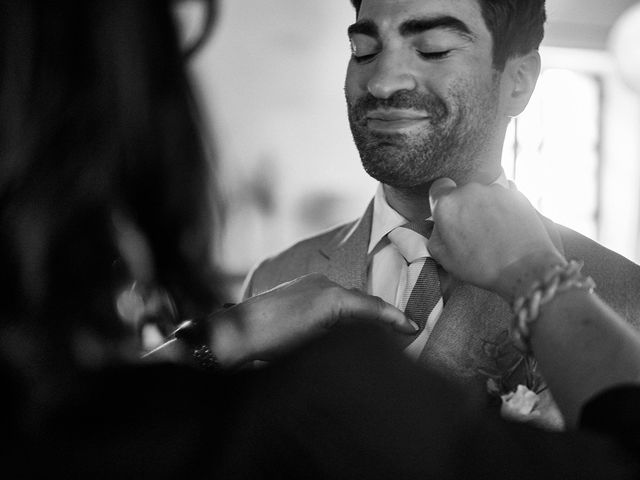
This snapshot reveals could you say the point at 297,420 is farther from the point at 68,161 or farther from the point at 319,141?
the point at 319,141

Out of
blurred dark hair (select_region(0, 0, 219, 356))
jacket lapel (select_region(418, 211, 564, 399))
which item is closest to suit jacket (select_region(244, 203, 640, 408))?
jacket lapel (select_region(418, 211, 564, 399))

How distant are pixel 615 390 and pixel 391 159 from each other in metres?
0.78

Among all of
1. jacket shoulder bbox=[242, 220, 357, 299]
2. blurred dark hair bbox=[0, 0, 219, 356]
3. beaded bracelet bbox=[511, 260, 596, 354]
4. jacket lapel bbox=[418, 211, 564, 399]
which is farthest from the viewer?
jacket shoulder bbox=[242, 220, 357, 299]

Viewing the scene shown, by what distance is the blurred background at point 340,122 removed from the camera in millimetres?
3885

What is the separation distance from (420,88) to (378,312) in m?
0.40

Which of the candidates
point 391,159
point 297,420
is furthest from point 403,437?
point 391,159

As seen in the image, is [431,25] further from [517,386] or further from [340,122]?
[340,122]

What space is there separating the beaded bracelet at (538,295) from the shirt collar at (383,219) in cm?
63

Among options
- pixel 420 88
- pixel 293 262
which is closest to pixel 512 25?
pixel 420 88

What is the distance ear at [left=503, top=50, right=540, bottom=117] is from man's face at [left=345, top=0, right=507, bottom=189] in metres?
0.07

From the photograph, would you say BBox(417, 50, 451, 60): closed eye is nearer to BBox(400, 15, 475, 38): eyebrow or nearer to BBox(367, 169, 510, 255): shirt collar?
BBox(400, 15, 475, 38): eyebrow

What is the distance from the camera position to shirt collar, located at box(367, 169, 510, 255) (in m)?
1.29

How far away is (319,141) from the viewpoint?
3.98m

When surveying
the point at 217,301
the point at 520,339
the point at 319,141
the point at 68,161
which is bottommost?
the point at 319,141
